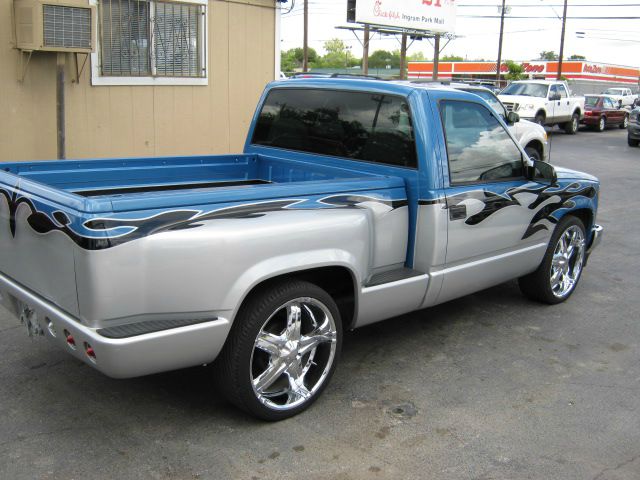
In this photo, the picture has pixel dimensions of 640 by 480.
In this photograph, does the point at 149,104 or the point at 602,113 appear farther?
the point at 602,113

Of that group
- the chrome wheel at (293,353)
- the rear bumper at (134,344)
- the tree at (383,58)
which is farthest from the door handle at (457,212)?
the tree at (383,58)

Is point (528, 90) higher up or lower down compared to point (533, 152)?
higher up

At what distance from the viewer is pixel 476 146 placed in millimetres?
4996

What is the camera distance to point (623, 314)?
610 centimetres

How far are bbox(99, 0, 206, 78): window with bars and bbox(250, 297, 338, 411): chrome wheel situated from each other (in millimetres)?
6501

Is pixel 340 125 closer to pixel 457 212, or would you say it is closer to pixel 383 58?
pixel 457 212

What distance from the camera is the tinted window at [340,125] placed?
15.4 feet

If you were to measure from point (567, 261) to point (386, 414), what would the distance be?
290 cm

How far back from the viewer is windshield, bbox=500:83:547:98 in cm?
2445

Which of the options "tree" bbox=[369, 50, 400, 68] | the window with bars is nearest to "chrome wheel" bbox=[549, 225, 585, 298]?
the window with bars

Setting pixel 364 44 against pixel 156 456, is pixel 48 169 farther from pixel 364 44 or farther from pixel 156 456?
pixel 364 44

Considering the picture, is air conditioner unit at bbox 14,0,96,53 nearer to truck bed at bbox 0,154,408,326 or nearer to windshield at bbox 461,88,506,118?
truck bed at bbox 0,154,408,326

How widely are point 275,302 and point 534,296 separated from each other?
323cm

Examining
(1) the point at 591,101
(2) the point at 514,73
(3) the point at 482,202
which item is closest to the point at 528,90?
(1) the point at 591,101
